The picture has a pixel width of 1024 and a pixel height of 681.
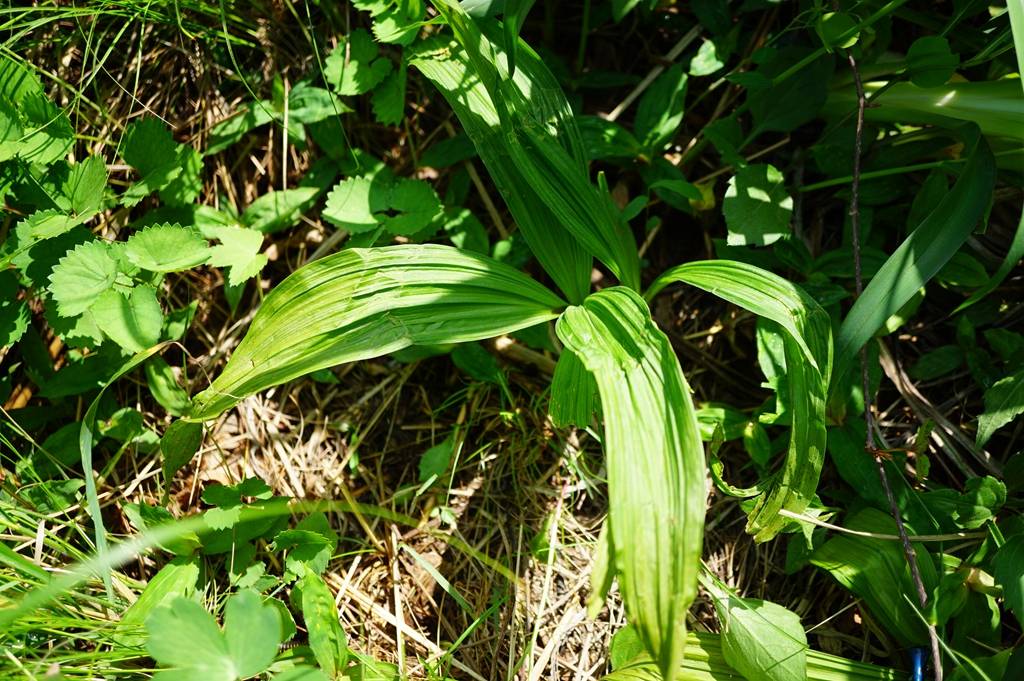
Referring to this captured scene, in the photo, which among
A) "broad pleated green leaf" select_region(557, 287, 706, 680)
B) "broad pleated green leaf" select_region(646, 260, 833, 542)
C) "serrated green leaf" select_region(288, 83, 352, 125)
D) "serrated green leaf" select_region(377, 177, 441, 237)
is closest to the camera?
"broad pleated green leaf" select_region(557, 287, 706, 680)

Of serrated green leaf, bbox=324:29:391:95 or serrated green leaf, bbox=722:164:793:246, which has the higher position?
serrated green leaf, bbox=324:29:391:95

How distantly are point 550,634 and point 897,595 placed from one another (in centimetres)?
58

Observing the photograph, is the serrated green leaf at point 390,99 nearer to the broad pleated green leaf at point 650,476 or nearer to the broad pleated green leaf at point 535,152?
the broad pleated green leaf at point 535,152

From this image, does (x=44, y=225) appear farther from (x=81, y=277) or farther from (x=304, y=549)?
(x=304, y=549)

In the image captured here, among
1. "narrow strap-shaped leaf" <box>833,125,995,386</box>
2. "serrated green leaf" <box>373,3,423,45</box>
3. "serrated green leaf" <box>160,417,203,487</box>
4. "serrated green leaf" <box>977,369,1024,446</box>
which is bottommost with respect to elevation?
"serrated green leaf" <box>977,369,1024,446</box>

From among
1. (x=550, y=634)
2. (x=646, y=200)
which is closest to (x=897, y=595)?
(x=550, y=634)

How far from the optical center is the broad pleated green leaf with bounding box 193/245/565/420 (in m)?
1.14

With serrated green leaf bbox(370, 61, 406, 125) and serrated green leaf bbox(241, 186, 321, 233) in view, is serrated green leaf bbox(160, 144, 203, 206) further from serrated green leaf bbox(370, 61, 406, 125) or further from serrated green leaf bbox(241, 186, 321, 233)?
serrated green leaf bbox(370, 61, 406, 125)

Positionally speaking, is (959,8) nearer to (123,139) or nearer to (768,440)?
(768,440)

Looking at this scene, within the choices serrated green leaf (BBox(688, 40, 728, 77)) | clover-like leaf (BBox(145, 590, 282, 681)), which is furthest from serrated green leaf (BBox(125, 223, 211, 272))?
serrated green leaf (BBox(688, 40, 728, 77))

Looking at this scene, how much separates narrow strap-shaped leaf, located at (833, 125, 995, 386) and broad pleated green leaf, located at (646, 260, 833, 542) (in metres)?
0.04

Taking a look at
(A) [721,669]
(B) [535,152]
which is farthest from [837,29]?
(A) [721,669]

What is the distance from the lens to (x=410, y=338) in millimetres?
1150

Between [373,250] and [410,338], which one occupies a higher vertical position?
[373,250]
